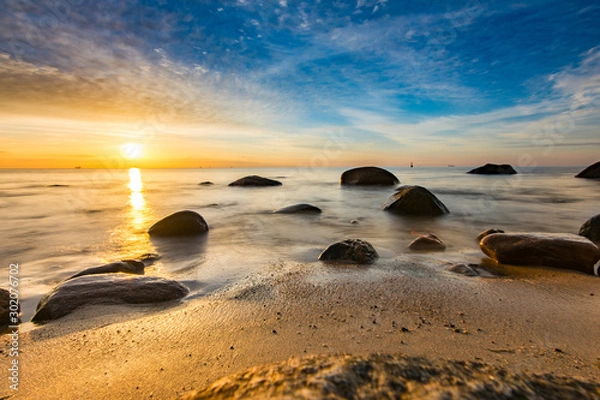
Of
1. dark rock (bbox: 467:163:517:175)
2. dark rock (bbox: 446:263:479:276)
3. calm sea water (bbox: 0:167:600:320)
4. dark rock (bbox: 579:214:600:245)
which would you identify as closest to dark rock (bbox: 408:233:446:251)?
calm sea water (bbox: 0:167:600:320)

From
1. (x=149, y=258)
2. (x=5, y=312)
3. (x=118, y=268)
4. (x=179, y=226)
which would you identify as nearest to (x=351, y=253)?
(x=118, y=268)

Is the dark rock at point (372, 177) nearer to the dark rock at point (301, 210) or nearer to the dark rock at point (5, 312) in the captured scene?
the dark rock at point (301, 210)

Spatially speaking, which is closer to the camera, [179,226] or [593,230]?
[593,230]

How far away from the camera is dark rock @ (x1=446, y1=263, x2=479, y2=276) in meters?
3.88

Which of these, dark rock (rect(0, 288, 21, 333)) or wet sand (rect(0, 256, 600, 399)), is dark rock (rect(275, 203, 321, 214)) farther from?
dark rock (rect(0, 288, 21, 333))

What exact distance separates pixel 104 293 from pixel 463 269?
14.5ft

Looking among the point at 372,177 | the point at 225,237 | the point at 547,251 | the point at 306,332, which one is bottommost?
the point at 225,237

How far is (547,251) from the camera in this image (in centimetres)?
421

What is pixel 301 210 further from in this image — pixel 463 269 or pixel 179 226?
pixel 463 269

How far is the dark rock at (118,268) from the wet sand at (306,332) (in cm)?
126

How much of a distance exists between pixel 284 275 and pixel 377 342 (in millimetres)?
1998

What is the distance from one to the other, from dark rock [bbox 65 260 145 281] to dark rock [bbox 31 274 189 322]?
24.6 inches

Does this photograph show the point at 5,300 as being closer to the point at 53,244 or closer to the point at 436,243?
the point at 53,244

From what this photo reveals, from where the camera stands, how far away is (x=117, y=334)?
245 cm
